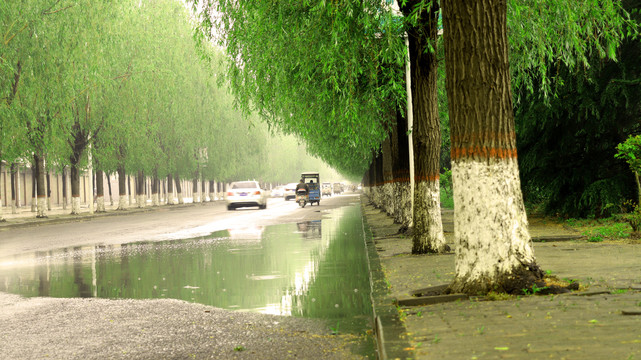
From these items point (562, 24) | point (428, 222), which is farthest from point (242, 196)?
point (562, 24)

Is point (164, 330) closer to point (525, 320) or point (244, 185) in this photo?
point (525, 320)

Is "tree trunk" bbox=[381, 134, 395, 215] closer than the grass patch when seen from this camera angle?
No

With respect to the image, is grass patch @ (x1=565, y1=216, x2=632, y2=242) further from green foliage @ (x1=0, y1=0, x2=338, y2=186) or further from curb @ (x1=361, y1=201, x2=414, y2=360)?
green foliage @ (x1=0, y1=0, x2=338, y2=186)

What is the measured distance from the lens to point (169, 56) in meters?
44.6

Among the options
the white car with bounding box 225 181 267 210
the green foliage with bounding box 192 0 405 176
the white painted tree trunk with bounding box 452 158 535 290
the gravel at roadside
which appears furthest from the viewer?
the white car with bounding box 225 181 267 210

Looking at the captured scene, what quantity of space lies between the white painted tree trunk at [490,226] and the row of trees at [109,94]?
10.1 m

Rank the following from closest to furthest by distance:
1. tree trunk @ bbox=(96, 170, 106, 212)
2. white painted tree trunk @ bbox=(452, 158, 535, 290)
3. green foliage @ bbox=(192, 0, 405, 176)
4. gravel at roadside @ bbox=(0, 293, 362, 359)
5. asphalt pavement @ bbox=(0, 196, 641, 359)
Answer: asphalt pavement @ bbox=(0, 196, 641, 359)
gravel at roadside @ bbox=(0, 293, 362, 359)
white painted tree trunk @ bbox=(452, 158, 535, 290)
green foliage @ bbox=(192, 0, 405, 176)
tree trunk @ bbox=(96, 170, 106, 212)

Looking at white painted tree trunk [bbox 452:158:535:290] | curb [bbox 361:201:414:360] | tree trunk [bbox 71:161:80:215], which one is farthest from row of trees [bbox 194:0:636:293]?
tree trunk [bbox 71:161:80:215]

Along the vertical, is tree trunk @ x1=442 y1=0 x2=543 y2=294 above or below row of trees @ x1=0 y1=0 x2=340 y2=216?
below

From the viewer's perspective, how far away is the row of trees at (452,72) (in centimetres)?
694

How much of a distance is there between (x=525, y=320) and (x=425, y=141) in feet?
21.7

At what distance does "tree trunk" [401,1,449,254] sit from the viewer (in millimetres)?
11719

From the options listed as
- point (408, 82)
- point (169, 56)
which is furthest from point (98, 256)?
point (169, 56)

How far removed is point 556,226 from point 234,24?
1022 cm
